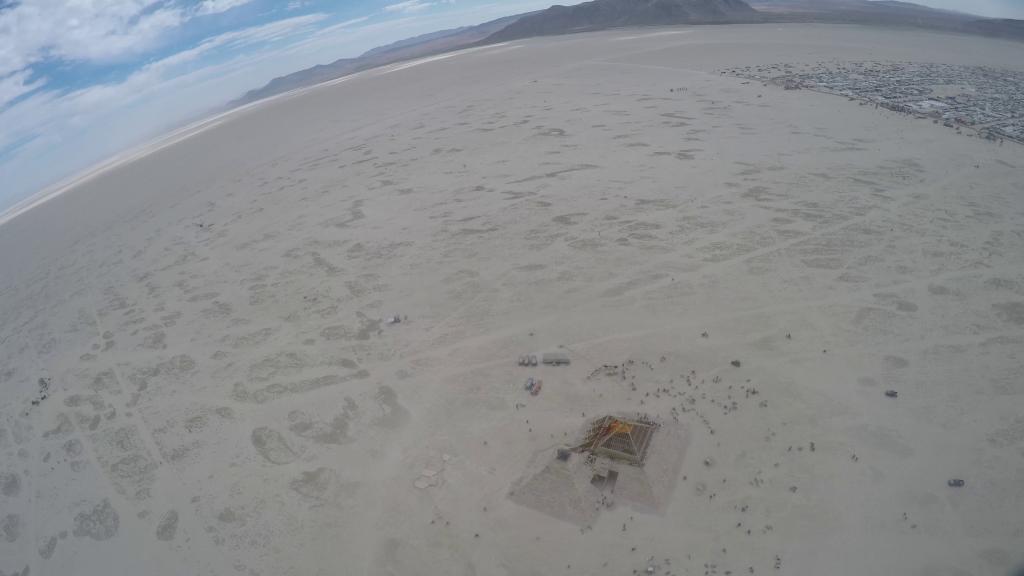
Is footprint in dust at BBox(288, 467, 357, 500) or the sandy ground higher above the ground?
the sandy ground

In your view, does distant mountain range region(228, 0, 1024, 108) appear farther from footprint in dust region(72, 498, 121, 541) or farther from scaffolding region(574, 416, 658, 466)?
footprint in dust region(72, 498, 121, 541)

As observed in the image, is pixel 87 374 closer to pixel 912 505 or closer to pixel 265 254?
pixel 265 254

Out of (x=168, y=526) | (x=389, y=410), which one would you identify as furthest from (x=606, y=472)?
(x=168, y=526)

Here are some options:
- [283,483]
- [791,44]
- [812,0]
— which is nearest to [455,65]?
[791,44]

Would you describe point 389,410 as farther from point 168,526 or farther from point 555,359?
point 168,526

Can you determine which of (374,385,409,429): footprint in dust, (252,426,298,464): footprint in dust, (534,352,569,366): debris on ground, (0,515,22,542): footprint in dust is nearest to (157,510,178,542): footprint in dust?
(252,426,298,464): footprint in dust

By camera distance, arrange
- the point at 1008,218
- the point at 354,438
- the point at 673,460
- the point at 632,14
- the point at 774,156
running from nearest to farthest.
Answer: the point at 673,460, the point at 354,438, the point at 1008,218, the point at 774,156, the point at 632,14

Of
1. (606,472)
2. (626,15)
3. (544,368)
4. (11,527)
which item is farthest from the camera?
(626,15)
